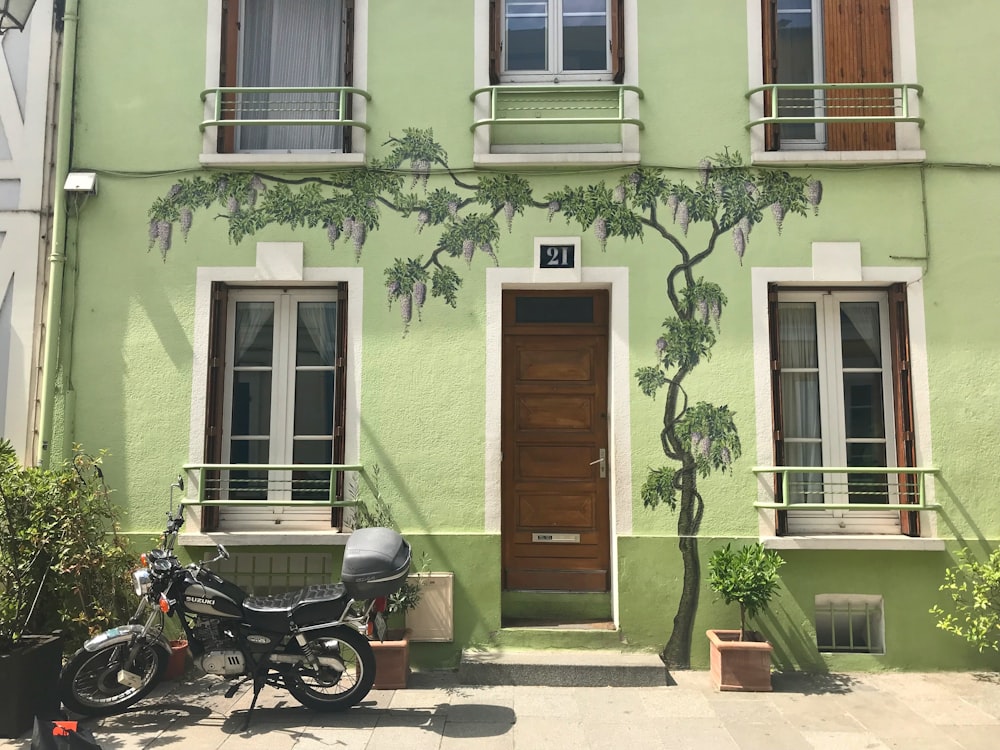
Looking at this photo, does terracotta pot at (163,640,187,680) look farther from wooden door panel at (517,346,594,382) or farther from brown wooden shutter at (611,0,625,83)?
brown wooden shutter at (611,0,625,83)

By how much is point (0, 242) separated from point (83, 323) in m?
1.01

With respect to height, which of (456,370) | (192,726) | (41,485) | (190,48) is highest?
(190,48)

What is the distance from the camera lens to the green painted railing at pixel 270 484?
6.46 metres

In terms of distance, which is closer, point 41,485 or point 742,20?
point 41,485

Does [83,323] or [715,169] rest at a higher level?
[715,169]

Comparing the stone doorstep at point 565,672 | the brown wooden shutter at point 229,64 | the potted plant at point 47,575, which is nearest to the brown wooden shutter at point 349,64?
the brown wooden shutter at point 229,64

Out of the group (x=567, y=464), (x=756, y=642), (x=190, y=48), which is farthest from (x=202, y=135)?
(x=756, y=642)

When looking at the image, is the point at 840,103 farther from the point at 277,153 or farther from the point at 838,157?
the point at 277,153

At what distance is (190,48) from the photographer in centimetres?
698

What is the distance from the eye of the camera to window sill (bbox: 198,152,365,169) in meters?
6.73

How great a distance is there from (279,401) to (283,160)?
6.49ft

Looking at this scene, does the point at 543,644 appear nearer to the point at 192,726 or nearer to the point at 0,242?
the point at 192,726

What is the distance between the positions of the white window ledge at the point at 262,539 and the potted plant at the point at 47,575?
1.64 ft

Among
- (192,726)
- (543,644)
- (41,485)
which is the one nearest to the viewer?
(192,726)
